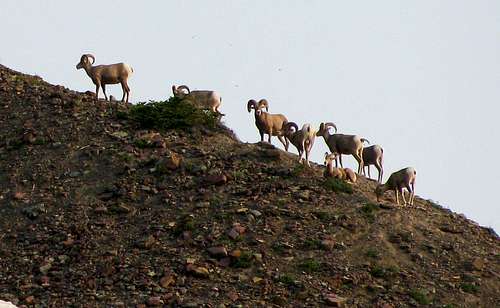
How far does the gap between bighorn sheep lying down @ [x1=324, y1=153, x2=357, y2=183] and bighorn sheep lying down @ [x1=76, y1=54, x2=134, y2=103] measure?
6.48 m

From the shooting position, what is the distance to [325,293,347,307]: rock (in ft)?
89.2

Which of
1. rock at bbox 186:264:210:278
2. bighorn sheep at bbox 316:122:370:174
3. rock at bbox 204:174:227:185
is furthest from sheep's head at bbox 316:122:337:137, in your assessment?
rock at bbox 186:264:210:278

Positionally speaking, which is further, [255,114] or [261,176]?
[255,114]

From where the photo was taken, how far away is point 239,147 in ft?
111

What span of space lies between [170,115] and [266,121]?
100.0 inches

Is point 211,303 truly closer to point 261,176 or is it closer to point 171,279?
point 171,279

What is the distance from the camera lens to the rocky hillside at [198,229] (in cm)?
2762

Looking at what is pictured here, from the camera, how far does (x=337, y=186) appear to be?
32.0m

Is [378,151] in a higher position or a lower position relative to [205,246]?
higher

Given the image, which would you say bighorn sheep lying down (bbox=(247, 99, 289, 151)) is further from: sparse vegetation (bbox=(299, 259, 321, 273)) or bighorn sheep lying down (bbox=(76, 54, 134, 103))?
sparse vegetation (bbox=(299, 259, 321, 273))

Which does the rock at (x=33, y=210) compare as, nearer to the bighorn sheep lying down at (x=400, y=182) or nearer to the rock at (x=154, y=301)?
the rock at (x=154, y=301)

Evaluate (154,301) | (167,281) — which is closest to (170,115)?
(167,281)

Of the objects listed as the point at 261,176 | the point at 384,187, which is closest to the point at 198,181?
the point at 261,176

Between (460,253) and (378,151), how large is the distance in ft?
17.3
